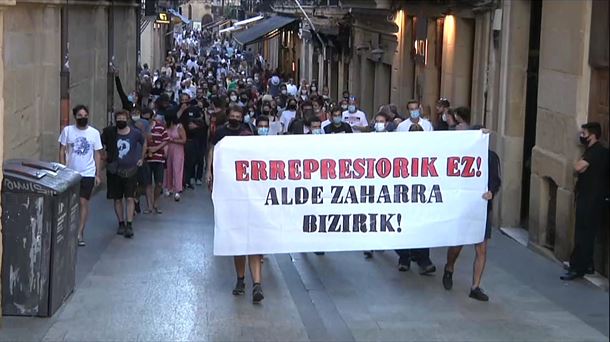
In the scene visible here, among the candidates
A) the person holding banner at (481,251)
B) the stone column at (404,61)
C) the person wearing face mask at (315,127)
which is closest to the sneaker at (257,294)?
the person holding banner at (481,251)

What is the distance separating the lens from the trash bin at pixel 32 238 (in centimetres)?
895

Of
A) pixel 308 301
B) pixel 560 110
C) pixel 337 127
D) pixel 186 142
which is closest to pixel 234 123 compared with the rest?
pixel 337 127

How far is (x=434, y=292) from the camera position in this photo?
35.0 feet

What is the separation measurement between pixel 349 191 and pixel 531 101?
5210mm

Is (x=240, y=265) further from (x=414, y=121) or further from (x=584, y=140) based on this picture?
(x=414, y=121)

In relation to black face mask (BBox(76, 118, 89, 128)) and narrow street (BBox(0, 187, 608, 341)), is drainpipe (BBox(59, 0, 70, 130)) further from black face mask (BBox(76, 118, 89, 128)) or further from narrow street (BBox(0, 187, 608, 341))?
black face mask (BBox(76, 118, 89, 128))

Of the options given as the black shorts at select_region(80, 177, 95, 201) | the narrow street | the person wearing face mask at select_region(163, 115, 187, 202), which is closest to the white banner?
the narrow street

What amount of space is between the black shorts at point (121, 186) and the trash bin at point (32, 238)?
13.5 ft

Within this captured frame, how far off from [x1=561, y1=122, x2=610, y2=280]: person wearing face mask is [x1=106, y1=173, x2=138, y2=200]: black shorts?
18.1ft

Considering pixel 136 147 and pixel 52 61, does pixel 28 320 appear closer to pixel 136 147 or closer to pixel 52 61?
pixel 136 147

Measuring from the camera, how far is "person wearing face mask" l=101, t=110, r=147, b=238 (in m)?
13.6

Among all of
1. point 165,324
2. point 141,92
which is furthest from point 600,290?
point 141,92

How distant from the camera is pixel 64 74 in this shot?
54.6 feet

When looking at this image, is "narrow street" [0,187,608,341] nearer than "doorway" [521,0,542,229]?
Yes
